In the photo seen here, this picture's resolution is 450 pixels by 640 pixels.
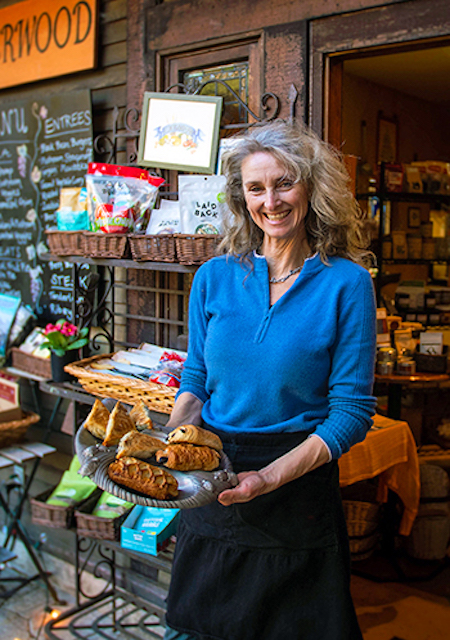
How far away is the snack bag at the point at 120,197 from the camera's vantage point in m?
2.31

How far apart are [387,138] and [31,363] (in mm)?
3606

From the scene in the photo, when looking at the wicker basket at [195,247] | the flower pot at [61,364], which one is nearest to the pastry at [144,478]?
the wicker basket at [195,247]

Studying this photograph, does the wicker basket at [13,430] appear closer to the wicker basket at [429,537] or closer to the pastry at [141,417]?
the pastry at [141,417]

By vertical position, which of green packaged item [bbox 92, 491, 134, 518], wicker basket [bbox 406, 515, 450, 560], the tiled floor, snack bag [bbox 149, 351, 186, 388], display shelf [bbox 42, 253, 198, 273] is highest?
display shelf [bbox 42, 253, 198, 273]

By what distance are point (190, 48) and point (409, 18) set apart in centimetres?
94

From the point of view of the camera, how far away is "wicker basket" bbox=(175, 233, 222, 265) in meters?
2.02

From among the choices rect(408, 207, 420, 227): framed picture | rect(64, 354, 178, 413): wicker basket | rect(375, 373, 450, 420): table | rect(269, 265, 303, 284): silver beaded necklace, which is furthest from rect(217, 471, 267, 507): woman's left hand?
rect(408, 207, 420, 227): framed picture

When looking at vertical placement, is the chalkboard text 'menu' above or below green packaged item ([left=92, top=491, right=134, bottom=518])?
above

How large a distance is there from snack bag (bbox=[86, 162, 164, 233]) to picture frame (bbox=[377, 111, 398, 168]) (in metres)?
3.25

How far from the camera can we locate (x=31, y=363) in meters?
3.17

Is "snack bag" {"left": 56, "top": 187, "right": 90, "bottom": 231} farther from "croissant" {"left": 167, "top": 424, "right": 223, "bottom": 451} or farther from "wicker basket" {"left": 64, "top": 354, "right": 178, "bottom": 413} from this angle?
"croissant" {"left": 167, "top": 424, "right": 223, "bottom": 451}

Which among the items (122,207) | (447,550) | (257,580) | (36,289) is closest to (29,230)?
(36,289)

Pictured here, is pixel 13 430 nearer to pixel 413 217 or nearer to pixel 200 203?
pixel 200 203

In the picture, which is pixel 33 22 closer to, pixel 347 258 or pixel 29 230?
pixel 29 230
